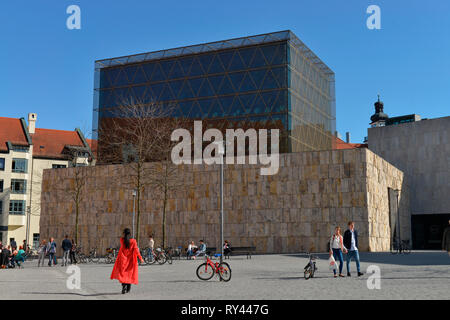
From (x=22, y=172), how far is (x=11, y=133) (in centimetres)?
562

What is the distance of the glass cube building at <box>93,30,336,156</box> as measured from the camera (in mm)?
49844

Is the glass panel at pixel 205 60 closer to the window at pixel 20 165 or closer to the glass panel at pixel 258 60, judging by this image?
the glass panel at pixel 258 60

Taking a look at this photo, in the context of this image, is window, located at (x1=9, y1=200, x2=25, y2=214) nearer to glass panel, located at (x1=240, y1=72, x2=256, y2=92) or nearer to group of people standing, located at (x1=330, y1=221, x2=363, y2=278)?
glass panel, located at (x1=240, y1=72, x2=256, y2=92)

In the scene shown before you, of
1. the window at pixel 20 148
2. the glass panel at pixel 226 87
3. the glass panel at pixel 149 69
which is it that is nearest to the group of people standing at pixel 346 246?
the glass panel at pixel 226 87

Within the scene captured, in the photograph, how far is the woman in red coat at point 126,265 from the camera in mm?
12656

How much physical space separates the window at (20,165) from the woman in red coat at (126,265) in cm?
5689

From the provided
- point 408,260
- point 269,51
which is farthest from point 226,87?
point 408,260
